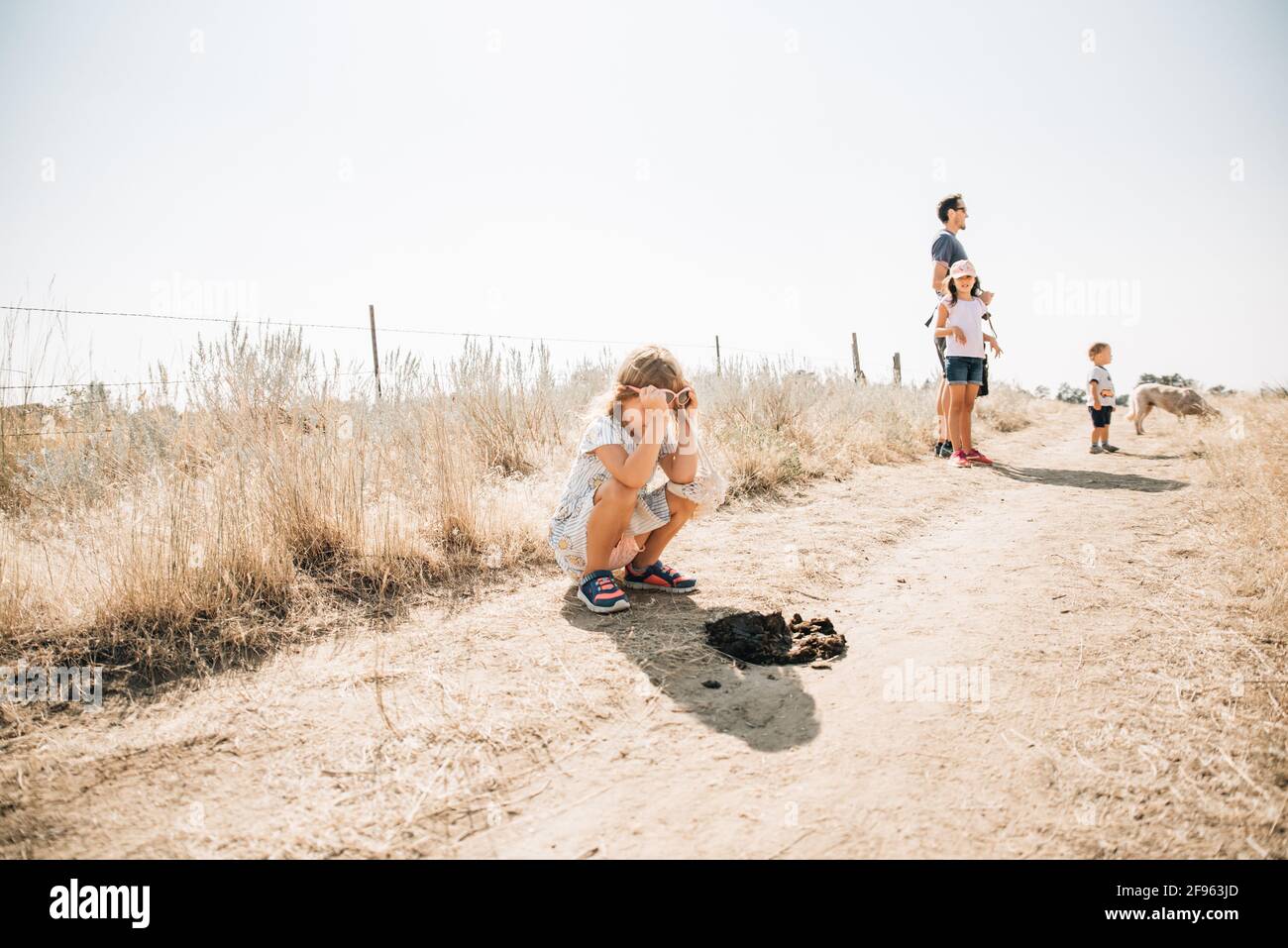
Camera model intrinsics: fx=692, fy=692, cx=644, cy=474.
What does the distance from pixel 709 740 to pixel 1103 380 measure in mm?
7749

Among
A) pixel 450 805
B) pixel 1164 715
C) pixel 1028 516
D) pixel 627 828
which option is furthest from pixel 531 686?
pixel 1028 516

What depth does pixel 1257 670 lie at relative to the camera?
220cm

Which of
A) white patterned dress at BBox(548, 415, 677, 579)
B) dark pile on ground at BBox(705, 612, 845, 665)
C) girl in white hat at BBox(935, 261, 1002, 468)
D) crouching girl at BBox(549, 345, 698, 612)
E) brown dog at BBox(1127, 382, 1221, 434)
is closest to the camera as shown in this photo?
dark pile on ground at BBox(705, 612, 845, 665)

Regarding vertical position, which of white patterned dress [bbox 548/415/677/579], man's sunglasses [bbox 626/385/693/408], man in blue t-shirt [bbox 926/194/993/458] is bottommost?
white patterned dress [bbox 548/415/677/579]

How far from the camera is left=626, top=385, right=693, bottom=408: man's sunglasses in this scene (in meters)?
3.02

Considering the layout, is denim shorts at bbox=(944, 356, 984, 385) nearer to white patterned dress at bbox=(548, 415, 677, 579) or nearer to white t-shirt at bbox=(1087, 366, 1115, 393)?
white t-shirt at bbox=(1087, 366, 1115, 393)

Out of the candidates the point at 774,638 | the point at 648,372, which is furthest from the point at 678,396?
the point at 774,638

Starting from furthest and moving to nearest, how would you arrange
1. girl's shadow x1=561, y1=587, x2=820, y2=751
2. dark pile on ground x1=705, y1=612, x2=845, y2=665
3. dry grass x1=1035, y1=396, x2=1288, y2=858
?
dark pile on ground x1=705, y1=612, x2=845, y2=665, girl's shadow x1=561, y1=587, x2=820, y2=751, dry grass x1=1035, y1=396, x2=1288, y2=858

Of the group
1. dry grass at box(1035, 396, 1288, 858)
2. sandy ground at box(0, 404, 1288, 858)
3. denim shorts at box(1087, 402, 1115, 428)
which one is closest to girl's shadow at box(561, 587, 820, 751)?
sandy ground at box(0, 404, 1288, 858)

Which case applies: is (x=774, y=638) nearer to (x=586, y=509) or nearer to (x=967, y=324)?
(x=586, y=509)

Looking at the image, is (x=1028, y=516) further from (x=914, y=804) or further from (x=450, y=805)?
(x=450, y=805)

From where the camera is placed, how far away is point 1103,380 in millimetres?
7711

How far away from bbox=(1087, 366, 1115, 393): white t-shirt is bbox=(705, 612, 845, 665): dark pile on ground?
6678 mm
